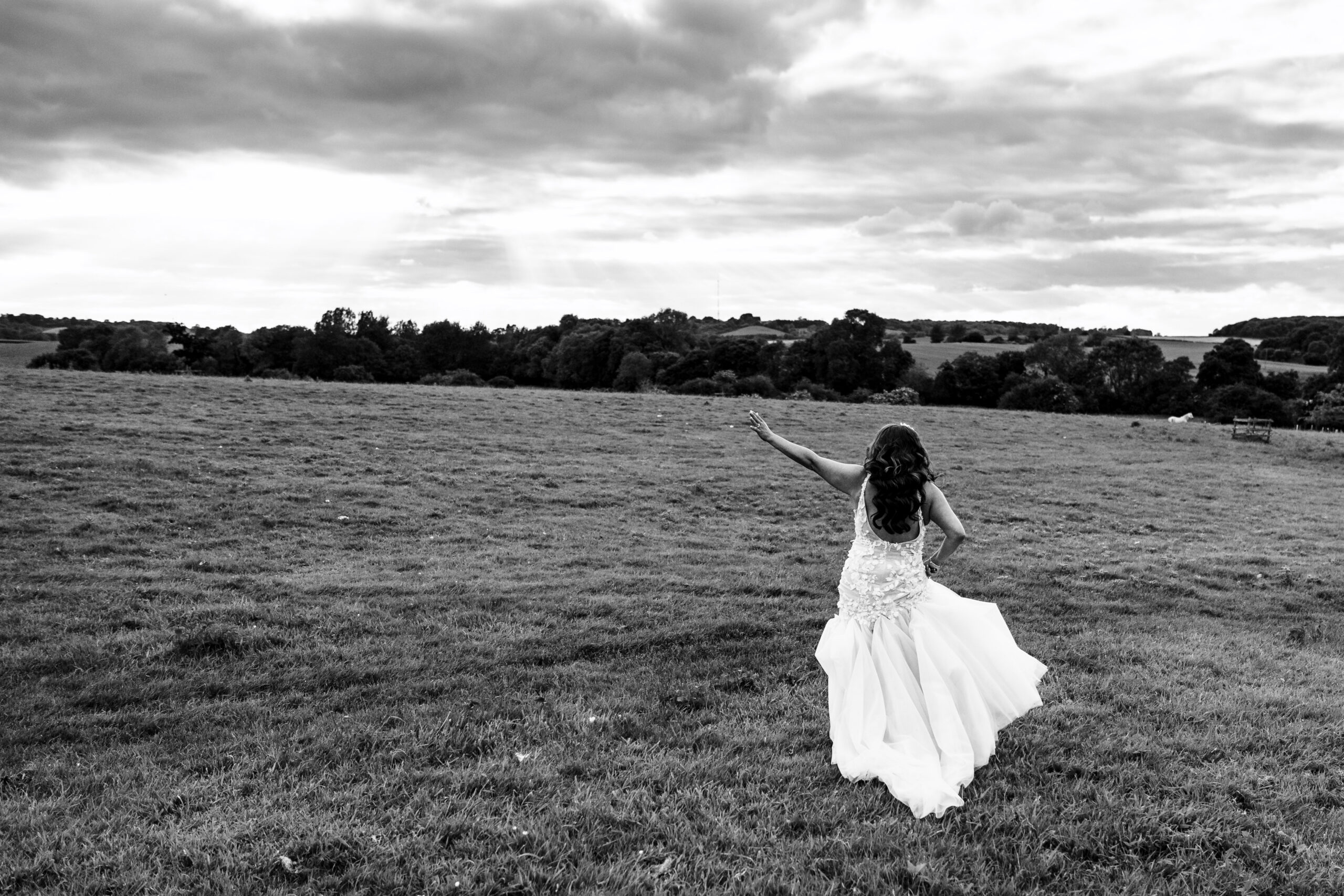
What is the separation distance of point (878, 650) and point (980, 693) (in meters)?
0.95

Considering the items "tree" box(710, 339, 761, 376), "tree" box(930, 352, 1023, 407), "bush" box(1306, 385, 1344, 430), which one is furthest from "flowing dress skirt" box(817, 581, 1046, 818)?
"tree" box(930, 352, 1023, 407)

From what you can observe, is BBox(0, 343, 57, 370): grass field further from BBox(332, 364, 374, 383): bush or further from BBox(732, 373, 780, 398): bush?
BBox(732, 373, 780, 398): bush

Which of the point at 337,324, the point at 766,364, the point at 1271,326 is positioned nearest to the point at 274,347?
the point at 337,324

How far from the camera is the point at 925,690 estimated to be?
23.9ft

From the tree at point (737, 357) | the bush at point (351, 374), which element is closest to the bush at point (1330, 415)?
the tree at point (737, 357)

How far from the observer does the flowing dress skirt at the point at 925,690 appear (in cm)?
689

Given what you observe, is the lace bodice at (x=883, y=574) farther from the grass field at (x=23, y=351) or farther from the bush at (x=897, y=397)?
the grass field at (x=23, y=351)

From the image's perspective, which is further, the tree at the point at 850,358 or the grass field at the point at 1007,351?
the grass field at the point at 1007,351

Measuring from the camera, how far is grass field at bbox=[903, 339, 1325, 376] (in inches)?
3393

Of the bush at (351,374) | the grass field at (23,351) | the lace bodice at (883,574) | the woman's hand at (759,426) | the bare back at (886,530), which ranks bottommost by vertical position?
the lace bodice at (883,574)

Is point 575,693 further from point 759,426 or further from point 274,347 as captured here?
point 274,347

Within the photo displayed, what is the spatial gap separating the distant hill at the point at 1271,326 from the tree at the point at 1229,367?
39.9 meters

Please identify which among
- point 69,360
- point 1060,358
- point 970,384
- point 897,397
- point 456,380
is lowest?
point 897,397

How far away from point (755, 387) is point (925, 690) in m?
55.3
